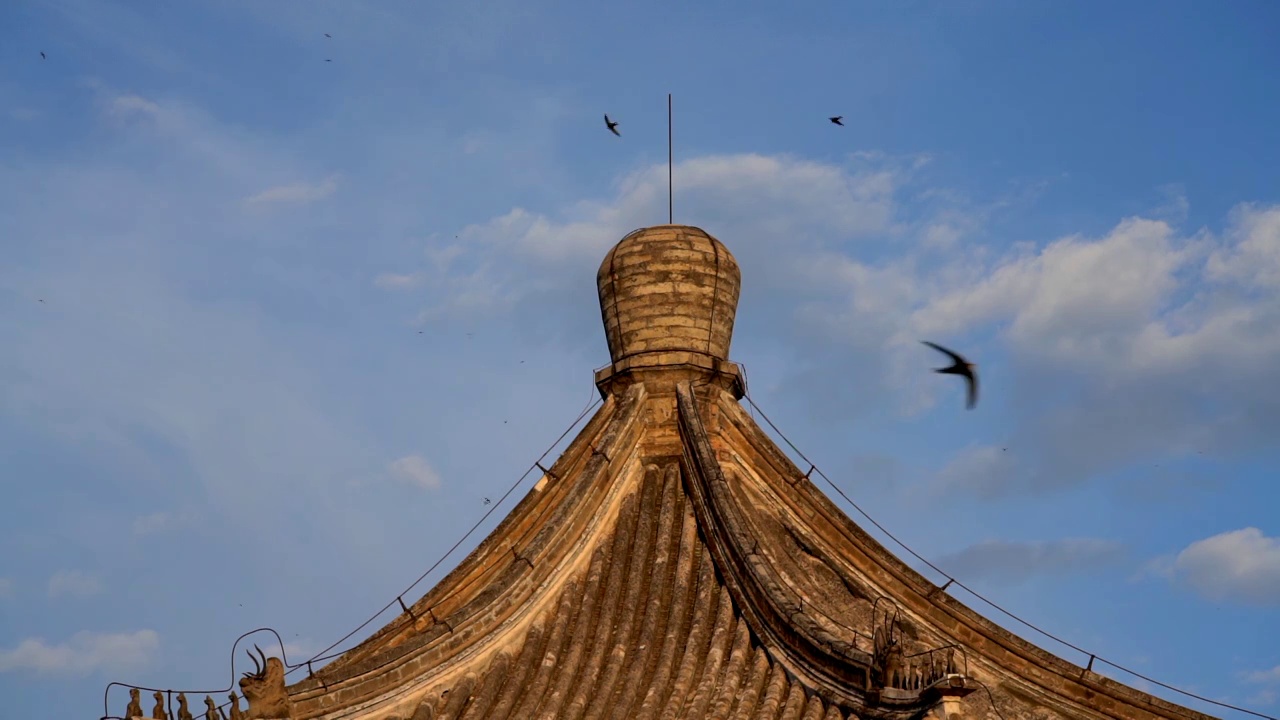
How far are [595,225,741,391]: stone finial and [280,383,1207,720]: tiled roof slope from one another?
1.58 feet

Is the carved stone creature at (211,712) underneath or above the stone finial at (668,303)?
underneath

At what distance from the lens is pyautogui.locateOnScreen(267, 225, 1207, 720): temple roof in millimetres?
24312

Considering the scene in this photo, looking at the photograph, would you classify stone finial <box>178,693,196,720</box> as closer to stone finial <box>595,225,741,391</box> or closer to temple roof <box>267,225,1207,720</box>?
temple roof <box>267,225,1207,720</box>

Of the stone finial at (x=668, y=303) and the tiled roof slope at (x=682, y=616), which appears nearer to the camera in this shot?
the tiled roof slope at (x=682, y=616)

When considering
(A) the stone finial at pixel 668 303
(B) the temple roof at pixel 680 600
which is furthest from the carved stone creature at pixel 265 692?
(A) the stone finial at pixel 668 303

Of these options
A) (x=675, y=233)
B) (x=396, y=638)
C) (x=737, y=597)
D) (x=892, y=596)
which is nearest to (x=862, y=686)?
(x=737, y=597)

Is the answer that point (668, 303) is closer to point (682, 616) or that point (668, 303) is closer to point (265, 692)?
point (682, 616)

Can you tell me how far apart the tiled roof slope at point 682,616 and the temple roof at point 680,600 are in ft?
0.09

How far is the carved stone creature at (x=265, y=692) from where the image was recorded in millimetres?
23453

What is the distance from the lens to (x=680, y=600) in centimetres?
2678

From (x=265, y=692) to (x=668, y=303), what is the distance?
9086 millimetres

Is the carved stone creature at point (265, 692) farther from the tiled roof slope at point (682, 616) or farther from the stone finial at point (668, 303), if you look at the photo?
the stone finial at point (668, 303)

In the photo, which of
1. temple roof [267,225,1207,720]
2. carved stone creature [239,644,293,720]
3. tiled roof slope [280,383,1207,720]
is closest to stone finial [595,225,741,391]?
temple roof [267,225,1207,720]

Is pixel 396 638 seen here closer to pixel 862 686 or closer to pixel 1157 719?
pixel 862 686
